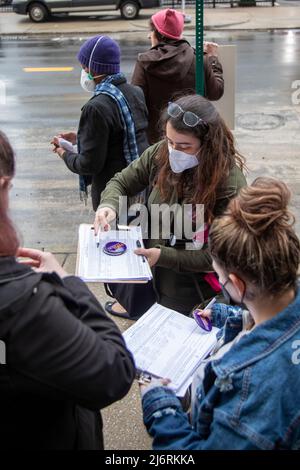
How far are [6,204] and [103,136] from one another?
210 centimetres

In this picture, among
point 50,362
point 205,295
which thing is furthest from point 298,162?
point 50,362

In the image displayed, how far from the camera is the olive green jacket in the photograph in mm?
2643

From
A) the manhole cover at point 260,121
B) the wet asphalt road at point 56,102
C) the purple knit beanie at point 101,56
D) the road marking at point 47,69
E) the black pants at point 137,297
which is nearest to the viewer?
the black pants at point 137,297

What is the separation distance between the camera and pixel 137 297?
3.11 m

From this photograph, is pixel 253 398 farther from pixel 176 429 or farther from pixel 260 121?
pixel 260 121

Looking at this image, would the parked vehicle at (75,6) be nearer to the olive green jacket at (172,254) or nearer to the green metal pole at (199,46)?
the green metal pole at (199,46)

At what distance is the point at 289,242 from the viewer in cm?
165

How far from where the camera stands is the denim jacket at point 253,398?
4.76ft

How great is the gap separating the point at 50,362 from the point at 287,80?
10.5 metres

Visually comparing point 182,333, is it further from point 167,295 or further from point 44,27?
point 44,27

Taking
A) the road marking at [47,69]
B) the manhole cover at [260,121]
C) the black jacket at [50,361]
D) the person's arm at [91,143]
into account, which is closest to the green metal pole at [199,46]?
the person's arm at [91,143]

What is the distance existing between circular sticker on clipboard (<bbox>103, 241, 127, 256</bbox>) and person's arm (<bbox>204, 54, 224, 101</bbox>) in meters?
2.37

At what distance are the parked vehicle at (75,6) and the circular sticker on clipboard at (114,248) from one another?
18065 mm

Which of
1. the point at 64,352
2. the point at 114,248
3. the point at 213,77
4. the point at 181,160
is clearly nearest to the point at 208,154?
the point at 181,160
